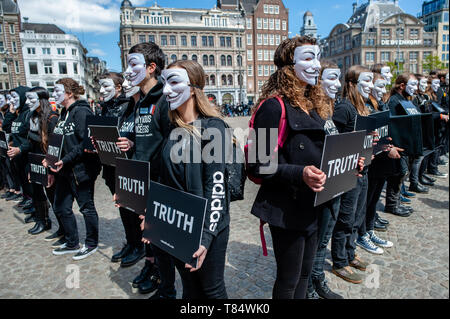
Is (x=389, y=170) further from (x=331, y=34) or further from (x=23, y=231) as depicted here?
(x=331, y=34)

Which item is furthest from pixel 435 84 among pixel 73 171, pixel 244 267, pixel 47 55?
pixel 47 55

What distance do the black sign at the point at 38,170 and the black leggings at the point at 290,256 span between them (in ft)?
12.2

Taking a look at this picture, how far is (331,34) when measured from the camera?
7706 cm

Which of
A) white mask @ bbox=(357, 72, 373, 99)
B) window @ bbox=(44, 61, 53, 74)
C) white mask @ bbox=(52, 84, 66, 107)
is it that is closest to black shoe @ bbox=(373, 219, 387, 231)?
white mask @ bbox=(357, 72, 373, 99)

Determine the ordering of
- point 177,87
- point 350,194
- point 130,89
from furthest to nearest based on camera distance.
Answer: point 130,89 < point 350,194 < point 177,87

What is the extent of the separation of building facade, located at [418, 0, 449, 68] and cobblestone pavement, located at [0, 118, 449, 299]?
75.8 meters

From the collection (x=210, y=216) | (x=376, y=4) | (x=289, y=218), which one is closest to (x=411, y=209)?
(x=289, y=218)

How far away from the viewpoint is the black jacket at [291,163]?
1938 millimetres

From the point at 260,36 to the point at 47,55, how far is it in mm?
40864

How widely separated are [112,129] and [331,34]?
86.0m

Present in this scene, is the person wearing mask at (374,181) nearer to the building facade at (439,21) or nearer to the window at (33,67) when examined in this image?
the window at (33,67)

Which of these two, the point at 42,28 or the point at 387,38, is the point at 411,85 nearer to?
the point at 42,28

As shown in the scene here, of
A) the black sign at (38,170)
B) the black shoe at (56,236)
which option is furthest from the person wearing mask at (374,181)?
the black shoe at (56,236)

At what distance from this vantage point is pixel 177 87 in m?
2.11
